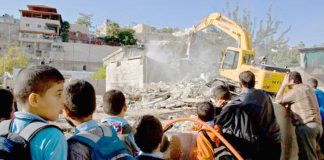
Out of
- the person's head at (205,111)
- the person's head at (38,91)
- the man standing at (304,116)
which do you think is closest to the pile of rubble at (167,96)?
the man standing at (304,116)

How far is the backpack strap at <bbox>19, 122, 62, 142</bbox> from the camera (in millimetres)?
1586

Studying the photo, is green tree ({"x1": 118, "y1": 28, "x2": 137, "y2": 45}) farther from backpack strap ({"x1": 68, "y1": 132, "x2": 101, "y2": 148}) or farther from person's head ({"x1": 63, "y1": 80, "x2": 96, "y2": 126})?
backpack strap ({"x1": 68, "y1": 132, "x2": 101, "y2": 148})

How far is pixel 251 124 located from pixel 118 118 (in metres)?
1.42

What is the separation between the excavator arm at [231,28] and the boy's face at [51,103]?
1533cm

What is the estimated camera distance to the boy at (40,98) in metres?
1.66

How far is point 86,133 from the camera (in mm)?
1804

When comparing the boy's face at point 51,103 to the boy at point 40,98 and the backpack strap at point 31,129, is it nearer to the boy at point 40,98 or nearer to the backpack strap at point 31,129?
the boy at point 40,98

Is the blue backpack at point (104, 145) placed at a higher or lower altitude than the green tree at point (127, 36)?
lower

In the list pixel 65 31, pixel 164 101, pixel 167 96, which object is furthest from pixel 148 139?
pixel 65 31

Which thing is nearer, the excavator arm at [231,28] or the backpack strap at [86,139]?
the backpack strap at [86,139]

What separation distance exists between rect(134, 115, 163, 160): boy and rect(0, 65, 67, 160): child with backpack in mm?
A: 748

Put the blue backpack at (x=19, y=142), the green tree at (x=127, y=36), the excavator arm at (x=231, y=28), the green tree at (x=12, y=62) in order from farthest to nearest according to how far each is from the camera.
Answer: the green tree at (x=127, y=36) → the green tree at (x=12, y=62) → the excavator arm at (x=231, y=28) → the blue backpack at (x=19, y=142)

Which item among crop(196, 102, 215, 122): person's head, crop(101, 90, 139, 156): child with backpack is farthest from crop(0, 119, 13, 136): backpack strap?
crop(196, 102, 215, 122): person's head

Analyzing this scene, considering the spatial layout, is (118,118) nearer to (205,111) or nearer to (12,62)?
(205,111)
